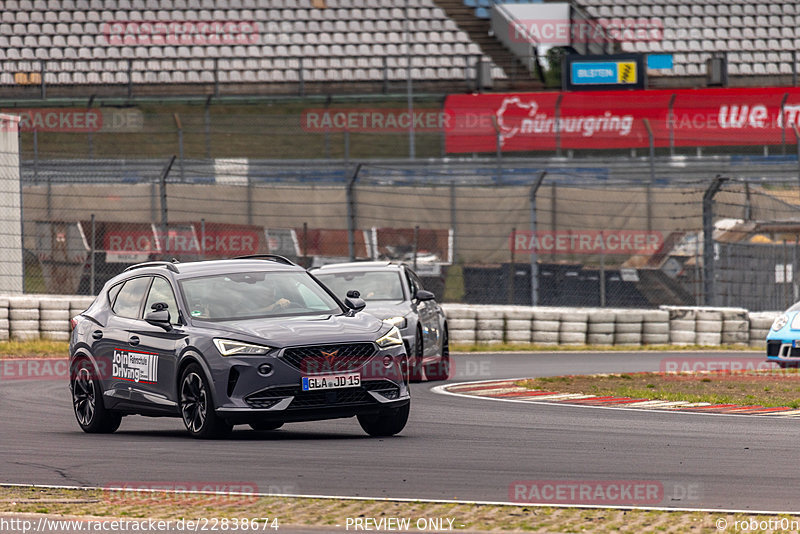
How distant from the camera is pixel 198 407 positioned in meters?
9.75

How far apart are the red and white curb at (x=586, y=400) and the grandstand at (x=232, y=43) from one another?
2155 cm

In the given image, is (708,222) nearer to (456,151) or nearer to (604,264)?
(604,264)

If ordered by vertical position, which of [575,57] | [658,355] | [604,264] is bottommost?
[658,355]

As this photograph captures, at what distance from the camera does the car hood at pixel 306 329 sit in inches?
373

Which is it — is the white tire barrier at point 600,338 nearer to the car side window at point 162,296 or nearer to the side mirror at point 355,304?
the side mirror at point 355,304

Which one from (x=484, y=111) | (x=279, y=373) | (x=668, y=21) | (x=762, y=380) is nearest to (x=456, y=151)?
Result: (x=484, y=111)

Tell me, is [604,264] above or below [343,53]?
below

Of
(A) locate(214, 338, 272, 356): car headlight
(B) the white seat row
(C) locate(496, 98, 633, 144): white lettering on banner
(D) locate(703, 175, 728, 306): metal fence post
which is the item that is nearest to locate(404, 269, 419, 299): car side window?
(A) locate(214, 338, 272, 356): car headlight

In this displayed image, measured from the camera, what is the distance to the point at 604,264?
2239 centimetres

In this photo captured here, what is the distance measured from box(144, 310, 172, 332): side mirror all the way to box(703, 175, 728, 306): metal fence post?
13.7m

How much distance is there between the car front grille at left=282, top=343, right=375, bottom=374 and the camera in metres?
9.39

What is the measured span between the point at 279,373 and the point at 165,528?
3.30 m

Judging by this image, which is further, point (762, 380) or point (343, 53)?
point (343, 53)

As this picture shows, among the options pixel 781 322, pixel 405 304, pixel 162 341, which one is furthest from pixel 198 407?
pixel 781 322
